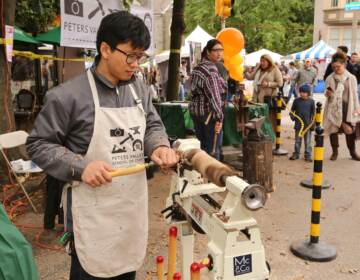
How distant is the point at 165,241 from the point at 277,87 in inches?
217

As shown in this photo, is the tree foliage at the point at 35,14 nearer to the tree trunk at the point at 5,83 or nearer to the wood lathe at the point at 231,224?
the tree trunk at the point at 5,83

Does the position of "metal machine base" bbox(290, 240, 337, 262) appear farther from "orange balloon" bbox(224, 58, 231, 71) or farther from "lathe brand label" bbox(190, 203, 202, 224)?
A: "orange balloon" bbox(224, 58, 231, 71)

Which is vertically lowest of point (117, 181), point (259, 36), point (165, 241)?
point (165, 241)

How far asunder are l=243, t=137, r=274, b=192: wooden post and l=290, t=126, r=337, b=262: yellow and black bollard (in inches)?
56.0

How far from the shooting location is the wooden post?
5539 mm

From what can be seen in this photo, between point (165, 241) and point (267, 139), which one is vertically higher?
point (267, 139)

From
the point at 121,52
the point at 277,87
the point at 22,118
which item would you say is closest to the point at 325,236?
the point at 121,52

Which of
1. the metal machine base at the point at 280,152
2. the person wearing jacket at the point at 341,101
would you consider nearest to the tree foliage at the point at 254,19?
the metal machine base at the point at 280,152

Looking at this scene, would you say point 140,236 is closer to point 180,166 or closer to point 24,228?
point 180,166

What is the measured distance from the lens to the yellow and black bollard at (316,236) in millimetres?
3988

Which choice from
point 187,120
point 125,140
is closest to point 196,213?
point 125,140

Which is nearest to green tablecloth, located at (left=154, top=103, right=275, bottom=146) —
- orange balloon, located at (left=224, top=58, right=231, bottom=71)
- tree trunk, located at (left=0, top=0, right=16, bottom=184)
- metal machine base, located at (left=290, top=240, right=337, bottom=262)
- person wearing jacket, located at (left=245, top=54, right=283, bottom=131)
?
person wearing jacket, located at (left=245, top=54, right=283, bottom=131)

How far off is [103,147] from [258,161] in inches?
153

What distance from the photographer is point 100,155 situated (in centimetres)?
196
